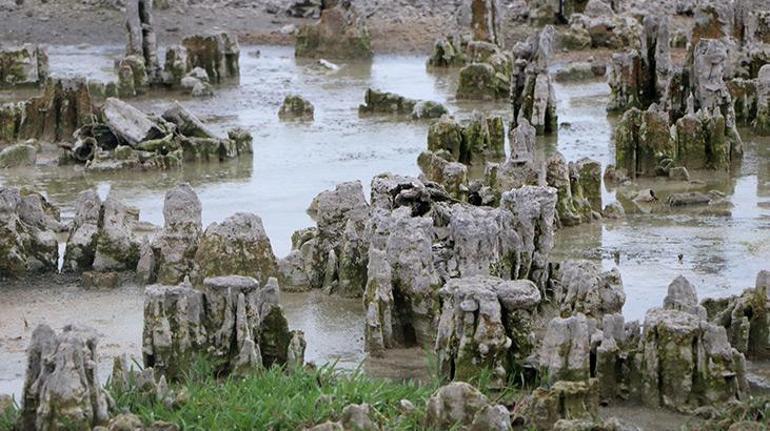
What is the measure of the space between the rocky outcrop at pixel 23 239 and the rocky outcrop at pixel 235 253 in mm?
1508

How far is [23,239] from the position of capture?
1334 cm

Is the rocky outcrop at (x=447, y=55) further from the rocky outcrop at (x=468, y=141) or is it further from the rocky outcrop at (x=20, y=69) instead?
the rocky outcrop at (x=468, y=141)

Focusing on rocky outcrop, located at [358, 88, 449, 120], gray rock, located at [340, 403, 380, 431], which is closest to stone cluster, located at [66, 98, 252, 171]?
rocky outcrop, located at [358, 88, 449, 120]

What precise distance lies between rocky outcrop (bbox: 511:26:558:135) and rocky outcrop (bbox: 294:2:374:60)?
9.87 metres

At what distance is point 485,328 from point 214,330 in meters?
1.66

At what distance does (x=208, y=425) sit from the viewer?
8836mm

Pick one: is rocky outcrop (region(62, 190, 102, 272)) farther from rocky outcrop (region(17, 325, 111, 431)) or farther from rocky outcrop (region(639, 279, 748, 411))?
rocky outcrop (region(639, 279, 748, 411))

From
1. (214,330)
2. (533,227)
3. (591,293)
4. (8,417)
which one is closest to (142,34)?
(533,227)

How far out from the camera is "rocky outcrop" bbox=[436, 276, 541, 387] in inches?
386

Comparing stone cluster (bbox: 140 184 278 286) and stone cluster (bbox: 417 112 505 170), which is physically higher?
stone cluster (bbox: 140 184 278 286)

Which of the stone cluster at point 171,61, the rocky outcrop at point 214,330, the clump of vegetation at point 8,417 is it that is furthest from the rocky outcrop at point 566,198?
the stone cluster at point 171,61

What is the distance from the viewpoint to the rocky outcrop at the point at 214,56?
90.5ft

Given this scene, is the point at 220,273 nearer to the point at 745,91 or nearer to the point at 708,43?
the point at 708,43

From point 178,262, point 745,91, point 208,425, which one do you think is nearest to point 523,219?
point 178,262
